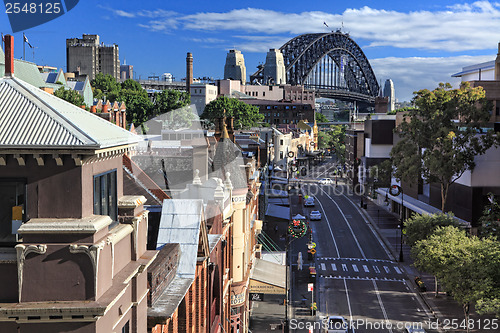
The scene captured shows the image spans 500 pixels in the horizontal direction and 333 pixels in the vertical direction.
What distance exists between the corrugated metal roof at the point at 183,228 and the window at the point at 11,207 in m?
7.96

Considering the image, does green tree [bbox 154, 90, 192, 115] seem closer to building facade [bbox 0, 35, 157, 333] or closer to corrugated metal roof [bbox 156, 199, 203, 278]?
corrugated metal roof [bbox 156, 199, 203, 278]

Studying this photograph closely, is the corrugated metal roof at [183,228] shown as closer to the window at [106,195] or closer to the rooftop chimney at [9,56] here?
the window at [106,195]

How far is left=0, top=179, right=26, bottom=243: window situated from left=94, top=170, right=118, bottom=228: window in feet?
4.21

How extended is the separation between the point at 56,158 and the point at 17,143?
70 centimetres

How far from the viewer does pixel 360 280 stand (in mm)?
60094

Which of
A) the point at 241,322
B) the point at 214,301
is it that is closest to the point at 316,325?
the point at 241,322

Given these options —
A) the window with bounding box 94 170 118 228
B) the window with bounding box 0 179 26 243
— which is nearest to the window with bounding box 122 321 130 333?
the window with bounding box 94 170 118 228

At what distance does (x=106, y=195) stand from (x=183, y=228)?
7.64 metres

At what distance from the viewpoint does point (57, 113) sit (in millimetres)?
10625

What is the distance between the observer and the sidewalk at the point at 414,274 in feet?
161

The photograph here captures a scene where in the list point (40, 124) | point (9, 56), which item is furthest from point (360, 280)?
point (40, 124)

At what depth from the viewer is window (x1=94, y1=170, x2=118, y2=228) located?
1112cm

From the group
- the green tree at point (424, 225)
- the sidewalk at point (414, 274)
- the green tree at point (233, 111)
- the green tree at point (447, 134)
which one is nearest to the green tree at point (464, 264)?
the sidewalk at point (414, 274)

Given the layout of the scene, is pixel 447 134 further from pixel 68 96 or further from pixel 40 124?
pixel 40 124
